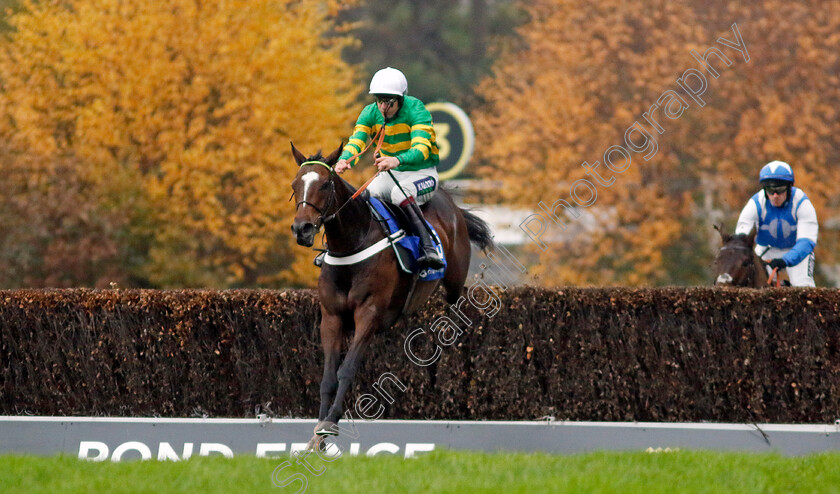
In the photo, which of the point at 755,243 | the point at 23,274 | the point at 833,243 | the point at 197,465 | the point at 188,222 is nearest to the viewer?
the point at 197,465

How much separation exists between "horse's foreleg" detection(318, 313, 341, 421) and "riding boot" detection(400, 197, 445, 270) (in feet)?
2.50

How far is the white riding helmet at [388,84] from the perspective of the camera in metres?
7.89


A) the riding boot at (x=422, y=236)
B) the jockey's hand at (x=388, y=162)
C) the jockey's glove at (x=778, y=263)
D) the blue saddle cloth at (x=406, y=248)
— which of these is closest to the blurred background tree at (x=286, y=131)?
the jockey's glove at (x=778, y=263)

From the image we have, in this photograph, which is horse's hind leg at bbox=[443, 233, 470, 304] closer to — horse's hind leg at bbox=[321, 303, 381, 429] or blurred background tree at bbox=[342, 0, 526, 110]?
horse's hind leg at bbox=[321, 303, 381, 429]

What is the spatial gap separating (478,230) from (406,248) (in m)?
1.79

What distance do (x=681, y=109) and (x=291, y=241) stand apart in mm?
7225

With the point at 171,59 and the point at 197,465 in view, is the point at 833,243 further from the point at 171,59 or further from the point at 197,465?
the point at 197,465

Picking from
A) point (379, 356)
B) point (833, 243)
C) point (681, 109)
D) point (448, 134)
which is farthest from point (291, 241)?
point (379, 356)

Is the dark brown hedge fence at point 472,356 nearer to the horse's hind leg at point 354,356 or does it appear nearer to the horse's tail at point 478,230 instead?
the horse's tail at point 478,230

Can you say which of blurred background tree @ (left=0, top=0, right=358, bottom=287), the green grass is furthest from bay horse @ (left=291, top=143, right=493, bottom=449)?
blurred background tree @ (left=0, top=0, right=358, bottom=287)

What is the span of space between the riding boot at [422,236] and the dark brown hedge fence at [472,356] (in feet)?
2.38

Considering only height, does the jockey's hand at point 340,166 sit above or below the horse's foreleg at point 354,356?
above

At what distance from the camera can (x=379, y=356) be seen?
28.5 ft

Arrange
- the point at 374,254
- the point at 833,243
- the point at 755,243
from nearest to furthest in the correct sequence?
the point at 374,254 → the point at 755,243 → the point at 833,243
